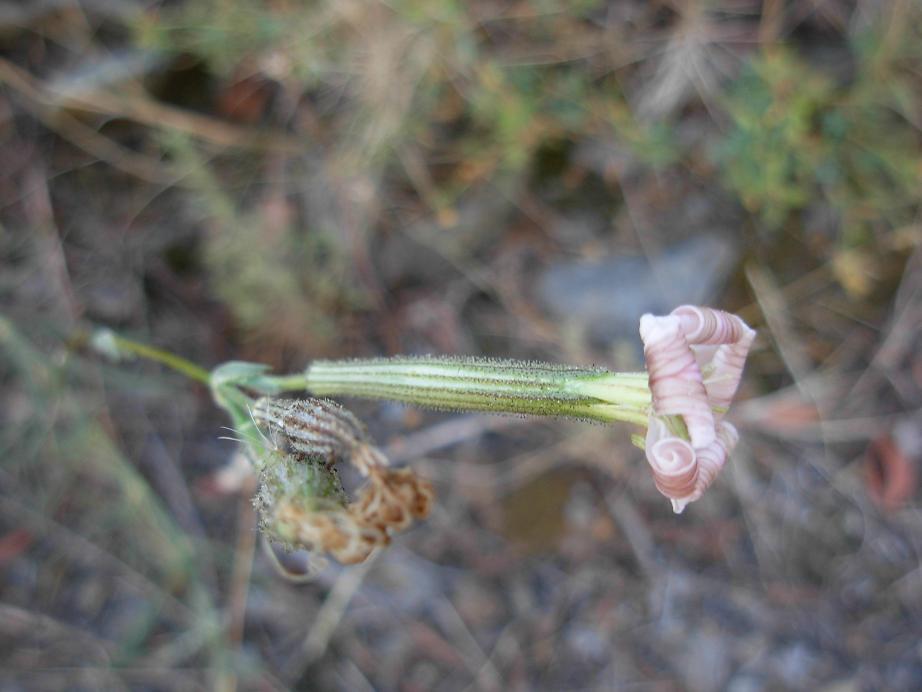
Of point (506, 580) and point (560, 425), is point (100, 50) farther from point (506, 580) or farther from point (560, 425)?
point (506, 580)

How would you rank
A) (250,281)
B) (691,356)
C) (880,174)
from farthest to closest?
(880,174), (250,281), (691,356)

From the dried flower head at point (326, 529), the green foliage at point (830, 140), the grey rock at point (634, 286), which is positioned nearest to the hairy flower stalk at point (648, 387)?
the dried flower head at point (326, 529)

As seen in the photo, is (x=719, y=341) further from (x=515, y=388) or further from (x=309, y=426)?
(x=309, y=426)

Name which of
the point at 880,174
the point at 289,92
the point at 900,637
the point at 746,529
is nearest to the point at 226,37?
the point at 289,92

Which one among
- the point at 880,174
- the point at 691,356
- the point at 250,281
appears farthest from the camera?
the point at 880,174

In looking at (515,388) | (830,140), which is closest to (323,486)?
(515,388)

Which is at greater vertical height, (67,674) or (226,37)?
(226,37)

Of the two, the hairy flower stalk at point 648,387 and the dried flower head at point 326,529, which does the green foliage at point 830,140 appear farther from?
the dried flower head at point 326,529

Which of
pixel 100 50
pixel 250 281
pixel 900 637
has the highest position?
pixel 100 50
